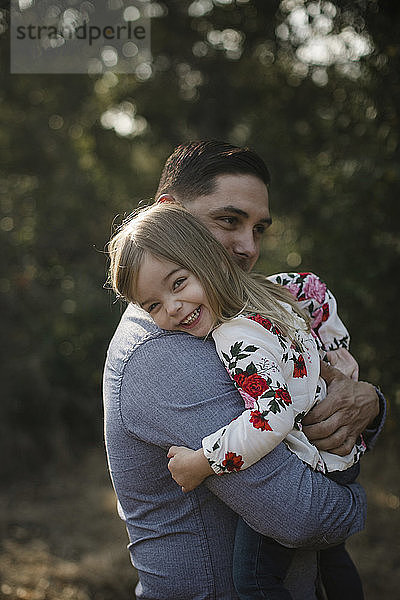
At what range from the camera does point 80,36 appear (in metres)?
5.03

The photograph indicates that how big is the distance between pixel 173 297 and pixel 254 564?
0.67 m

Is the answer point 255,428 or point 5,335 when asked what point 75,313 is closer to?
point 5,335

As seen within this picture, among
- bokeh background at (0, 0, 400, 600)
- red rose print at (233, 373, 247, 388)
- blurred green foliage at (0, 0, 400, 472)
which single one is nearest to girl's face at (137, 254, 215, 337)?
red rose print at (233, 373, 247, 388)

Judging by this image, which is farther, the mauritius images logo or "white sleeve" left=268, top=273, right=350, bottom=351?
the mauritius images logo

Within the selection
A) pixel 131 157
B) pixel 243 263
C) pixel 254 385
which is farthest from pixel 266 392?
pixel 131 157

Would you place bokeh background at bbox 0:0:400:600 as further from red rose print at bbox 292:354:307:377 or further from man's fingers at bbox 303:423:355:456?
red rose print at bbox 292:354:307:377

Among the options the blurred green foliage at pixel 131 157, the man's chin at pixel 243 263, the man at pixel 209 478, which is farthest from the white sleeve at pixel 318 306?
the blurred green foliage at pixel 131 157

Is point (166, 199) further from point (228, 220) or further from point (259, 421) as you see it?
point (259, 421)

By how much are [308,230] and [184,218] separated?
320 cm

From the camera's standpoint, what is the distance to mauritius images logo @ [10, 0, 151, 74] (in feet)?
15.2

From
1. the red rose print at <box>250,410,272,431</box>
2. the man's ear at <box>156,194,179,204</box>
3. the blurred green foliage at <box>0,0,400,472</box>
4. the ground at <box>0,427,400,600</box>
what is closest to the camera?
the red rose print at <box>250,410,272,431</box>

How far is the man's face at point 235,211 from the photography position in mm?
2068

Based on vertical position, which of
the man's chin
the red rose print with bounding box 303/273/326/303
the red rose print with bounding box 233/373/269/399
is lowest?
the red rose print with bounding box 233/373/269/399

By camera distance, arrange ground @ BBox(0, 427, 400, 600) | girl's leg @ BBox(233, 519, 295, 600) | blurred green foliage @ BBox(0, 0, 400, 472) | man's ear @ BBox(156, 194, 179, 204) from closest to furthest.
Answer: girl's leg @ BBox(233, 519, 295, 600) < man's ear @ BBox(156, 194, 179, 204) < ground @ BBox(0, 427, 400, 600) < blurred green foliage @ BBox(0, 0, 400, 472)
